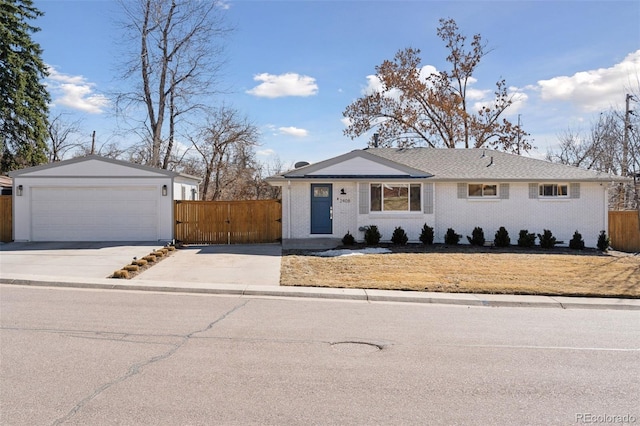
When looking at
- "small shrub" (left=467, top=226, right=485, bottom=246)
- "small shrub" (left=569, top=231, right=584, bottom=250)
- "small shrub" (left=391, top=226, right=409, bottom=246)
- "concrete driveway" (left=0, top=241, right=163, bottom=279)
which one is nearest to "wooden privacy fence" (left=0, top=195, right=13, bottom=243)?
"concrete driveway" (left=0, top=241, right=163, bottom=279)

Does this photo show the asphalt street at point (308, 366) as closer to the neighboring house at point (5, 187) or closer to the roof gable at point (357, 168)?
the roof gable at point (357, 168)

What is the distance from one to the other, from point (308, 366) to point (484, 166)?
18.0m

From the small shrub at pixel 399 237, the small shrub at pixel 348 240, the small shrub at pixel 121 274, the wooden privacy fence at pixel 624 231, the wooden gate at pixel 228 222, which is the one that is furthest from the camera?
the wooden privacy fence at pixel 624 231

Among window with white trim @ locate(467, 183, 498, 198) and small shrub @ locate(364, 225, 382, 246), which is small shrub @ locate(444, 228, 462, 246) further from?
small shrub @ locate(364, 225, 382, 246)

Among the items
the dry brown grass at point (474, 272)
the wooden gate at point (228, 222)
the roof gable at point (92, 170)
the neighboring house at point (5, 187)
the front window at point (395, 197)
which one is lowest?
the dry brown grass at point (474, 272)

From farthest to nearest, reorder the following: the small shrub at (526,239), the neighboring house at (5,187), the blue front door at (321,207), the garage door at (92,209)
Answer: the neighboring house at (5,187) < the blue front door at (321,207) < the garage door at (92,209) < the small shrub at (526,239)

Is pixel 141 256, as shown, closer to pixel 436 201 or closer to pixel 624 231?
pixel 436 201

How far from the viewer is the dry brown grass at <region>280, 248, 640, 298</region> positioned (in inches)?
472

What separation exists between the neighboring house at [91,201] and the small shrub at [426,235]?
9974 millimetres

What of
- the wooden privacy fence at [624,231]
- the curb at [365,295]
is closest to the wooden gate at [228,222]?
the curb at [365,295]

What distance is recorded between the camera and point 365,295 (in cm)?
1112

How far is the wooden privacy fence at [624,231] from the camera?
22594mm

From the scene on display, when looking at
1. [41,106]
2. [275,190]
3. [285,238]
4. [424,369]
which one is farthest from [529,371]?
[41,106]

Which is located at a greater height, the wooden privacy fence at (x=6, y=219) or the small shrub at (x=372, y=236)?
the wooden privacy fence at (x=6, y=219)
